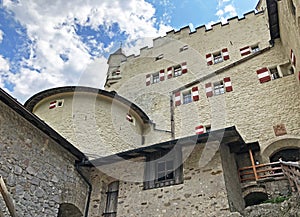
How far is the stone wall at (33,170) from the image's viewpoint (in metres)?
7.18

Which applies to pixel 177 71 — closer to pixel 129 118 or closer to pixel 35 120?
pixel 129 118

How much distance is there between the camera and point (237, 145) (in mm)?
9539

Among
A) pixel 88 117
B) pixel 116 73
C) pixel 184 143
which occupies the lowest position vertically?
pixel 184 143

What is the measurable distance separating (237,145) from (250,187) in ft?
4.63

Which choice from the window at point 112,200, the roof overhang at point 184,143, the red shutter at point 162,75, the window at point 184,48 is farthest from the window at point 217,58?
the window at point 112,200

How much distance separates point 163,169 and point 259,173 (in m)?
3.43

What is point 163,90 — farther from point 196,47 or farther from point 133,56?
point 133,56

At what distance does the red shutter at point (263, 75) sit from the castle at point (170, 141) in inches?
1.7

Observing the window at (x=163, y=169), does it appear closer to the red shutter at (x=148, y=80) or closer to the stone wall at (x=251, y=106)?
the stone wall at (x=251, y=106)

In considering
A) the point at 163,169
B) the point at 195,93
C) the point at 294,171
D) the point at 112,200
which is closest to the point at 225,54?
the point at 195,93

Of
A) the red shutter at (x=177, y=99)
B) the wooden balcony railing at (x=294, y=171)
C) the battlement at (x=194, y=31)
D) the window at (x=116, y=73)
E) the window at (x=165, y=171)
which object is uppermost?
the battlement at (x=194, y=31)

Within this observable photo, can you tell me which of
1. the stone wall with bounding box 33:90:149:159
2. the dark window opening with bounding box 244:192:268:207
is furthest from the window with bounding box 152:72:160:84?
the dark window opening with bounding box 244:192:268:207

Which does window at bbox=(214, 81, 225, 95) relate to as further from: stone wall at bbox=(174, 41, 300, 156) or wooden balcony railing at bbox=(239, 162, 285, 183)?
wooden balcony railing at bbox=(239, 162, 285, 183)

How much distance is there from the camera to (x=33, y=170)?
25.6 feet
